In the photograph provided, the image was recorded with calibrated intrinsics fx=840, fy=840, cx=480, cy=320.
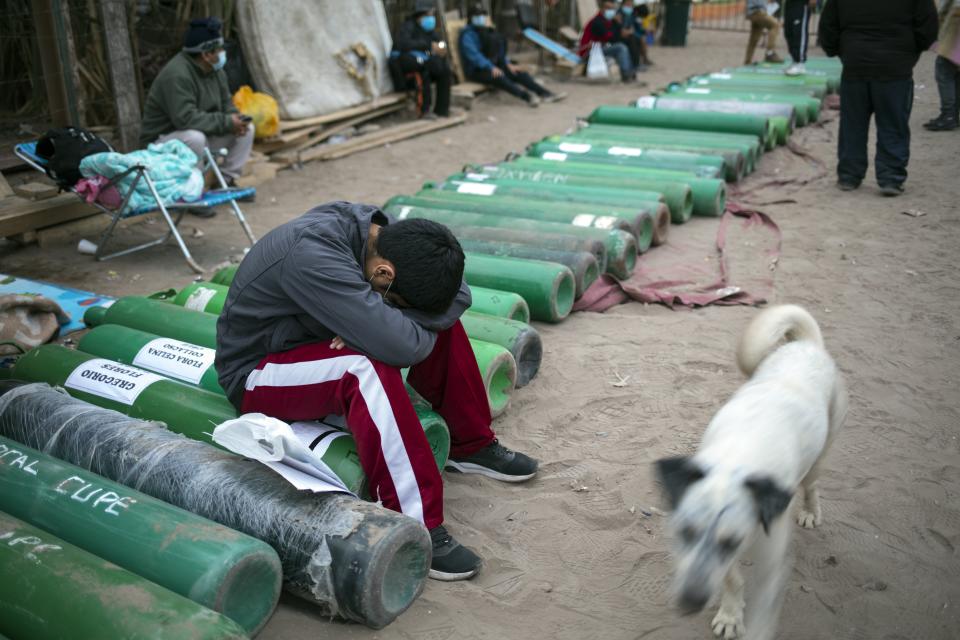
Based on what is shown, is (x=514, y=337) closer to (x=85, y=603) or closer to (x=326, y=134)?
(x=85, y=603)

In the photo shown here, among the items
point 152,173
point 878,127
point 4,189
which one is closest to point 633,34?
point 878,127

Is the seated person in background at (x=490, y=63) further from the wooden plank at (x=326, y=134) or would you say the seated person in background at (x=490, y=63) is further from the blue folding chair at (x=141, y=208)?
the blue folding chair at (x=141, y=208)

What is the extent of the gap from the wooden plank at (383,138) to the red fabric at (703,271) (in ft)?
14.6

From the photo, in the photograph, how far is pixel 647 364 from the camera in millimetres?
4695

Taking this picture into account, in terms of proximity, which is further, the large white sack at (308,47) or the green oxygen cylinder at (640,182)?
the large white sack at (308,47)

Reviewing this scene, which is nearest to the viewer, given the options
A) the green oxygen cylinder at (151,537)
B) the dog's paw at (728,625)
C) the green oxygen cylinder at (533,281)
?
the green oxygen cylinder at (151,537)

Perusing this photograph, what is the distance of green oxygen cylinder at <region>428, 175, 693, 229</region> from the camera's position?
673 centimetres

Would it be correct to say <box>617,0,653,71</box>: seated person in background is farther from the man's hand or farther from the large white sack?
the man's hand

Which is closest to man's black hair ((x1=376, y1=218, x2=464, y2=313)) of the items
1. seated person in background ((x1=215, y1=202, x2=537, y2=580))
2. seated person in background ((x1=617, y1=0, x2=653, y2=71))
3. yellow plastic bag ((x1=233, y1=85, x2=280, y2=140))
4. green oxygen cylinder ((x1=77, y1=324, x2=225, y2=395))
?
seated person in background ((x1=215, y1=202, x2=537, y2=580))

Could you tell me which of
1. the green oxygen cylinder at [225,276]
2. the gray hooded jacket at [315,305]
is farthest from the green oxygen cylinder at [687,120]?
the gray hooded jacket at [315,305]

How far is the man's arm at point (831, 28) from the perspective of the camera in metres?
7.48

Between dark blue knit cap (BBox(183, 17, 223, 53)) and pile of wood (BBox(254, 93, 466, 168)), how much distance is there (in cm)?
216

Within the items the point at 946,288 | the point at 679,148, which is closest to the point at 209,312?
the point at 946,288

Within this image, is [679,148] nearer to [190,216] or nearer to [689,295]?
[689,295]
